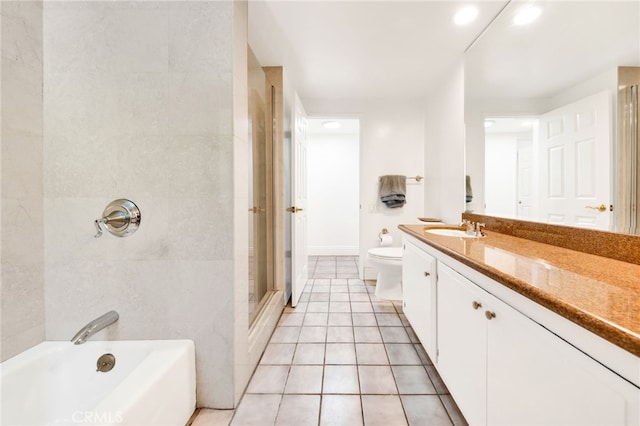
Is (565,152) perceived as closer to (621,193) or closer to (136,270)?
(621,193)

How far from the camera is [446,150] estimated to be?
2559 millimetres

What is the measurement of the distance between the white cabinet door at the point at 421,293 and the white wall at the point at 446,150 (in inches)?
34.1

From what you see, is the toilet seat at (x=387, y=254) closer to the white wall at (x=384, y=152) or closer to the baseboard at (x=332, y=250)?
the white wall at (x=384, y=152)

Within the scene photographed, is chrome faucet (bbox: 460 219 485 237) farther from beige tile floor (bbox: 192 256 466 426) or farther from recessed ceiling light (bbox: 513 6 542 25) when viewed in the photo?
recessed ceiling light (bbox: 513 6 542 25)

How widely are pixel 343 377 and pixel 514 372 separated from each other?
98 cm

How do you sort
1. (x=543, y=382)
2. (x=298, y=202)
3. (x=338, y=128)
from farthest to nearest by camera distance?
(x=338, y=128), (x=298, y=202), (x=543, y=382)

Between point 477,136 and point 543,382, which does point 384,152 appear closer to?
point 477,136

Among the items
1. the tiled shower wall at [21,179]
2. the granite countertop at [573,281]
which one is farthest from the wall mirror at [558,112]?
the tiled shower wall at [21,179]

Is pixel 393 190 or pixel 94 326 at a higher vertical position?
pixel 393 190

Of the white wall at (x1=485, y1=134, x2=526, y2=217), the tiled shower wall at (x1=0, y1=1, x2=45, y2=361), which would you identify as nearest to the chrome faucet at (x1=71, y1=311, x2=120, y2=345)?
the tiled shower wall at (x1=0, y1=1, x2=45, y2=361)

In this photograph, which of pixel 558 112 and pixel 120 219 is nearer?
pixel 120 219

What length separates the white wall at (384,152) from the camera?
126 inches

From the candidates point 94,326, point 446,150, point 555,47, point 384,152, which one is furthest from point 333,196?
point 94,326

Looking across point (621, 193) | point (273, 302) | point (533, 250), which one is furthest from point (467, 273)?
point (273, 302)
